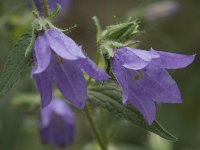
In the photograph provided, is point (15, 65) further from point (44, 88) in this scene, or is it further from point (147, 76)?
point (147, 76)

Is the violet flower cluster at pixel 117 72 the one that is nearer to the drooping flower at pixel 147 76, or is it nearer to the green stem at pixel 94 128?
the drooping flower at pixel 147 76

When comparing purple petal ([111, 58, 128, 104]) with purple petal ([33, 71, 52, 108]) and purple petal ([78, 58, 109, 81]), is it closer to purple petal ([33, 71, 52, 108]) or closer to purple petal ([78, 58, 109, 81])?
purple petal ([78, 58, 109, 81])

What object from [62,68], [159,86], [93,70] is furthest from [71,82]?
[159,86]

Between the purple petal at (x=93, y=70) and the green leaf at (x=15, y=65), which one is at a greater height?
the green leaf at (x=15, y=65)

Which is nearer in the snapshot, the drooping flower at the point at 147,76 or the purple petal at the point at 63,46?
the purple petal at the point at 63,46

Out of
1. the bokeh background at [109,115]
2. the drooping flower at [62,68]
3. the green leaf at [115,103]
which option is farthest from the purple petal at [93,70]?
the bokeh background at [109,115]

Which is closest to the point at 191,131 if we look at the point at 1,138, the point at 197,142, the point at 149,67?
the point at 197,142
